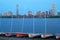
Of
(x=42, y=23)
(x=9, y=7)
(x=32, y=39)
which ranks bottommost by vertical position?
(x=32, y=39)

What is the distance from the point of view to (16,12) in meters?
7.07

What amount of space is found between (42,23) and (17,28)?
91cm

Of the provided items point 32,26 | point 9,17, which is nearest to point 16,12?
point 9,17

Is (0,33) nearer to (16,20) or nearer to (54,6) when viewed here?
(16,20)

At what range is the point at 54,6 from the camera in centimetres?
677

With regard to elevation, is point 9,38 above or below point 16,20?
below

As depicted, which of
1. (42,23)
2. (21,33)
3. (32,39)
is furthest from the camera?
(42,23)

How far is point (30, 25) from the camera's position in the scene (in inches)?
273

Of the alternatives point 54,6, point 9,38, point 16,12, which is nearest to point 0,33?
point 9,38

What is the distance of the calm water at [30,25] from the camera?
664 cm

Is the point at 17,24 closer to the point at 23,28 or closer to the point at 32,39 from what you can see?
the point at 23,28

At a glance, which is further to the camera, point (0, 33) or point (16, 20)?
point (16, 20)

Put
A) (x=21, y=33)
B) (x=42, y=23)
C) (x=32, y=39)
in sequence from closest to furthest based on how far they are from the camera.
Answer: (x=32, y=39)
(x=21, y=33)
(x=42, y=23)

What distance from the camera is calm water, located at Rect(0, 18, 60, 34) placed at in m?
6.64
